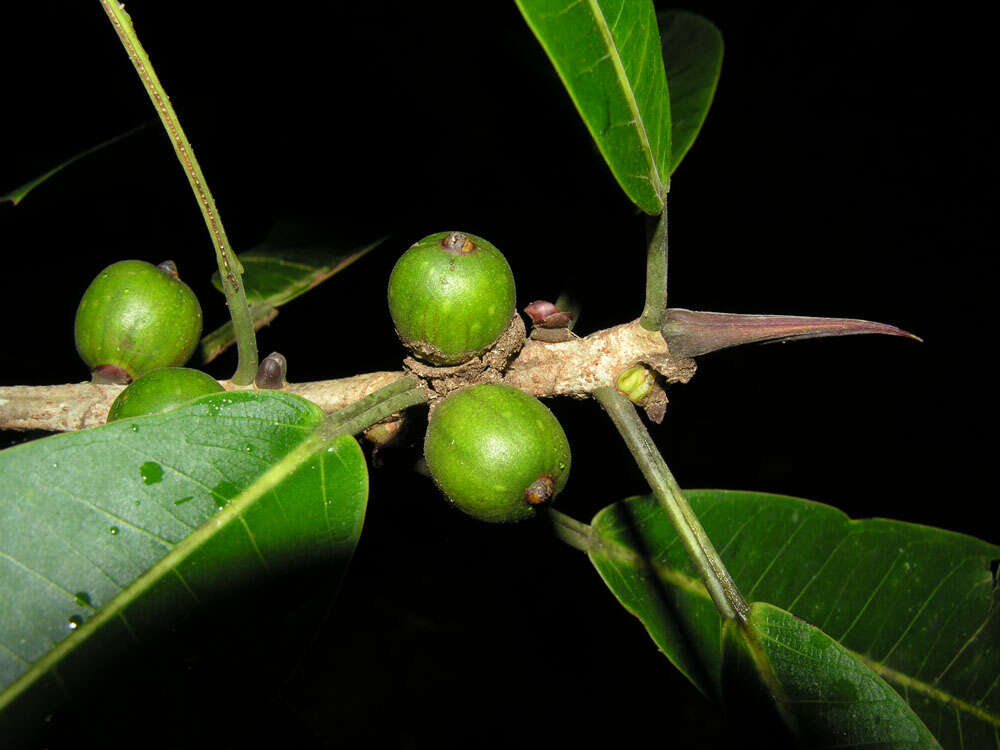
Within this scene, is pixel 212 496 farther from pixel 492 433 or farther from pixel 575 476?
pixel 575 476

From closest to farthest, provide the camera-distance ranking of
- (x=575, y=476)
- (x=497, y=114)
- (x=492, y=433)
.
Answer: (x=492, y=433)
(x=497, y=114)
(x=575, y=476)

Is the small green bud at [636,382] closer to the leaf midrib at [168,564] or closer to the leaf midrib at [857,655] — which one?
the leaf midrib at [857,655]

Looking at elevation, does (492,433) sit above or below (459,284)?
below

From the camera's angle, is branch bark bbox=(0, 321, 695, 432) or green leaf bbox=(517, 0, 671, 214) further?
branch bark bbox=(0, 321, 695, 432)

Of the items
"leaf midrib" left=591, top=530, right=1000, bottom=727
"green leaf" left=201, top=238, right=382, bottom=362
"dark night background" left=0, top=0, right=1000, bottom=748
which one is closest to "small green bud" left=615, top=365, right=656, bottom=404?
"leaf midrib" left=591, top=530, right=1000, bottom=727

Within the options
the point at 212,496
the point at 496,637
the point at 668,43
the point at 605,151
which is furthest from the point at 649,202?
the point at 496,637

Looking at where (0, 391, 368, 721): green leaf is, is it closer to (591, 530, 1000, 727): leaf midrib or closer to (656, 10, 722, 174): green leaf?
(591, 530, 1000, 727): leaf midrib
